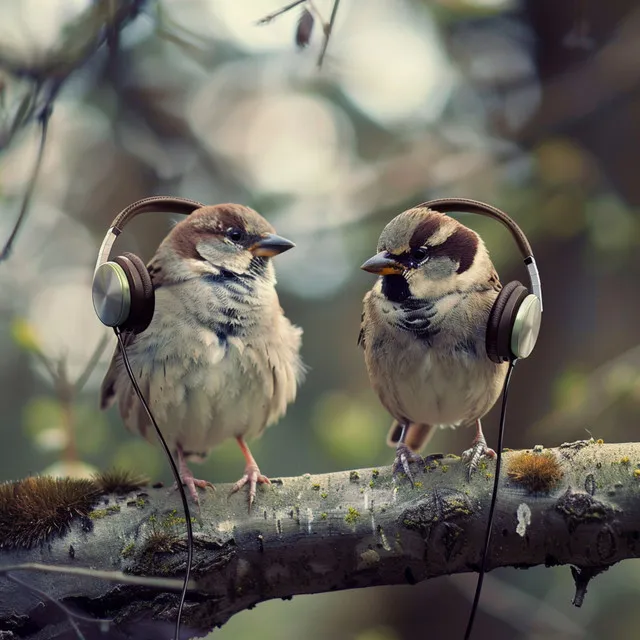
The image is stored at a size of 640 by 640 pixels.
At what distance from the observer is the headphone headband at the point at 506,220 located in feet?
3.97

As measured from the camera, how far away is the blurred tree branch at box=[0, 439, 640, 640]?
1.24 meters

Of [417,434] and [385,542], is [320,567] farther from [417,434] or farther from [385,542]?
[417,434]

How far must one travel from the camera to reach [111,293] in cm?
117

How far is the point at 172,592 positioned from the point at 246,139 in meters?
2.10

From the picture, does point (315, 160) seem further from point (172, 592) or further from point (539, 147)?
point (172, 592)

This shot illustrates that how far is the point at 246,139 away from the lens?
121 inches

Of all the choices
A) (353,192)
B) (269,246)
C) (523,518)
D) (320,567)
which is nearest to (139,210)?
(269,246)

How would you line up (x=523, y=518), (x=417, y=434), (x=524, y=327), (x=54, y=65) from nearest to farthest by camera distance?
(x=524, y=327) → (x=523, y=518) → (x=54, y=65) → (x=417, y=434)

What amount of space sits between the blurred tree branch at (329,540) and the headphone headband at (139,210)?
446mm

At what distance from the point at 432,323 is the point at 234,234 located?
399 millimetres

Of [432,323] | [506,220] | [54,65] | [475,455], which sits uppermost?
[54,65]

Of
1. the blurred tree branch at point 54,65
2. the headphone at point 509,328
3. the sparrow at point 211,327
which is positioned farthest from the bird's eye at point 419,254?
the blurred tree branch at point 54,65

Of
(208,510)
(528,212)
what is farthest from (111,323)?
(528,212)

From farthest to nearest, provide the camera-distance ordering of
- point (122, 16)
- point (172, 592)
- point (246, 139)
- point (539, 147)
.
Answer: point (246, 139) < point (539, 147) < point (122, 16) < point (172, 592)
